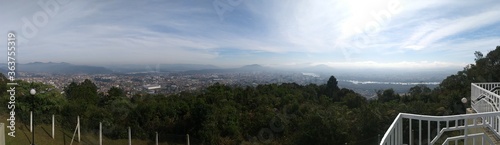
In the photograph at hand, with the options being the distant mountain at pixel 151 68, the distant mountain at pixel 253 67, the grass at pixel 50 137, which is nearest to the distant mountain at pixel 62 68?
the distant mountain at pixel 151 68

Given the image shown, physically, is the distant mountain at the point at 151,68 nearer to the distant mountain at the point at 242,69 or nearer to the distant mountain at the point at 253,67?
the distant mountain at the point at 242,69

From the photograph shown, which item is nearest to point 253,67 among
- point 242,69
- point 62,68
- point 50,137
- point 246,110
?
point 242,69

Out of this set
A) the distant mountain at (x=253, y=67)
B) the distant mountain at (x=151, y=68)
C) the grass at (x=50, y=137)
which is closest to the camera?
the grass at (x=50, y=137)

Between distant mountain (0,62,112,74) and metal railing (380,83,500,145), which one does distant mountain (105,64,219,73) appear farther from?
metal railing (380,83,500,145)

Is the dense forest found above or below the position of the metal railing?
below

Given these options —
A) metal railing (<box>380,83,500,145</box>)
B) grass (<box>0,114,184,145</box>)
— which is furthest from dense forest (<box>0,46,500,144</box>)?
metal railing (<box>380,83,500,145</box>)
